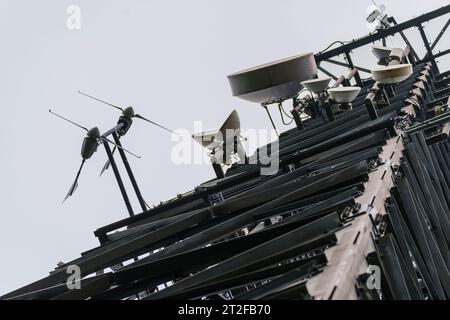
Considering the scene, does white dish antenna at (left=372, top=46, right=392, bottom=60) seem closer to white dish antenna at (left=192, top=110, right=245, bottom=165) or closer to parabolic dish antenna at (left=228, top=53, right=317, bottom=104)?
white dish antenna at (left=192, top=110, right=245, bottom=165)

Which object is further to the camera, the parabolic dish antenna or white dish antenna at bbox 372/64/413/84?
the parabolic dish antenna

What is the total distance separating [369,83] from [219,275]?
95.5ft

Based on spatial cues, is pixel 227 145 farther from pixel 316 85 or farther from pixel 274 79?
pixel 316 85

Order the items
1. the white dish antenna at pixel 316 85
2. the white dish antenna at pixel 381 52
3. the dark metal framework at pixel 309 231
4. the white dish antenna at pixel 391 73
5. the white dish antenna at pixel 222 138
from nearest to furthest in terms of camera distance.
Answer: the dark metal framework at pixel 309 231
the white dish antenna at pixel 391 73
the white dish antenna at pixel 222 138
the white dish antenna at pixel 316 85
the white dish antenna at pixel 381 52

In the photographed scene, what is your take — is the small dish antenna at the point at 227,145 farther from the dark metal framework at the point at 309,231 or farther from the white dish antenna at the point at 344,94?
the white dish antenna at the point at 344,94

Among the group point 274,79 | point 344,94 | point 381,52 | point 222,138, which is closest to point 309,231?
point 274,79

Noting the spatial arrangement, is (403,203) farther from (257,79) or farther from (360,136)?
(257,79)

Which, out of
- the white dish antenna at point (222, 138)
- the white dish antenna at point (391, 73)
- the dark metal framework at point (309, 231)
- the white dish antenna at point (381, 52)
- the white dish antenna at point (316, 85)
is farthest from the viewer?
Answer: the white dish antenna at point (381, 52)

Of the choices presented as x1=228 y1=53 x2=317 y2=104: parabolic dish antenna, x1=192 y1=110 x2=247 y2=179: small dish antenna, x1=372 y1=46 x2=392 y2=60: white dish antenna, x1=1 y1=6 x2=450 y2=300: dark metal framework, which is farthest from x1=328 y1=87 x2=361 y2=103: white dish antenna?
x1=372 y1=46 x2=392 y2=60: white dish antenna

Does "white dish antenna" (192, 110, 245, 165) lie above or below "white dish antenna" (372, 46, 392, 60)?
below

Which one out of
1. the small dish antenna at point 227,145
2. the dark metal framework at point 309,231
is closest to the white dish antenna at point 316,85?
the dark metal framework at point 309,231

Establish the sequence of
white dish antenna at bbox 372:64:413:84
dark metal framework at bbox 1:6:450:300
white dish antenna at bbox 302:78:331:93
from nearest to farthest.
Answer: dark metal framework at bbox 1:6:450:300
white dish antenna at bbox 372:64:413:84
white dish antenna at bbox 302:78:331:93

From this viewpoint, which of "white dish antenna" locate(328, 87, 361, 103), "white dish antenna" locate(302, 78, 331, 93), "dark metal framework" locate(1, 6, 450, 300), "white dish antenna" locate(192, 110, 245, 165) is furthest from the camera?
"white dish antenna" locate(302, 78, 331, 93)

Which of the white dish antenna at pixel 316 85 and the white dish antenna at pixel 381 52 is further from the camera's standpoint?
the white dish antenna at pixel 381 52
